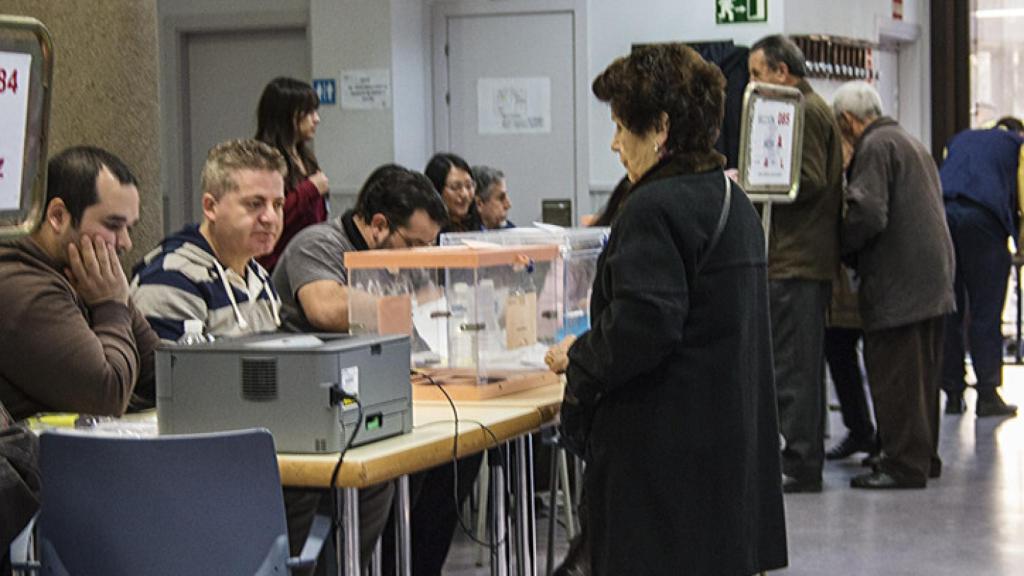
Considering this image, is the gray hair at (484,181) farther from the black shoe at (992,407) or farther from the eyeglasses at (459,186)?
the black shoe at (992,407)

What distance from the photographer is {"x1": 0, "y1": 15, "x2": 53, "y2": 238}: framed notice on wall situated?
2723 millimetres

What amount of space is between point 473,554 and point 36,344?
242 cm

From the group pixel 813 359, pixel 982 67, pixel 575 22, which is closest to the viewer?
pixel 813 359

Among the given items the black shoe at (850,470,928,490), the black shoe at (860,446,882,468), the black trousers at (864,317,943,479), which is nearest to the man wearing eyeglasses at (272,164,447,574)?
the black trousers at (864,317,943,479)

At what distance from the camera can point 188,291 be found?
390 cm

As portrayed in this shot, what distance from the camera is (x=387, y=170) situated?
467cm

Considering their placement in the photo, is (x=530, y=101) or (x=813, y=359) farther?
(x=530, y=101)

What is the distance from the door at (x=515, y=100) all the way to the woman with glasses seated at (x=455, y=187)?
3.22m

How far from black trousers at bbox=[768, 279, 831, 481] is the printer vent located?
137 inches

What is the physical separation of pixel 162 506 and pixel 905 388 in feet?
13.9

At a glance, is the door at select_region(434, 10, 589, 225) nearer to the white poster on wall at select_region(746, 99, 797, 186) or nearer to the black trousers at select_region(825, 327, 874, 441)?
the black trousers at select_region(825, 327, 874, 441)

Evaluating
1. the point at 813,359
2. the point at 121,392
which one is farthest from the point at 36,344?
the point at 813,359

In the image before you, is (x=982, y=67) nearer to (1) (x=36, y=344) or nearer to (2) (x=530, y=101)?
(2) (x=530, y=101)

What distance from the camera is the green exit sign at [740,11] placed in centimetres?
934
